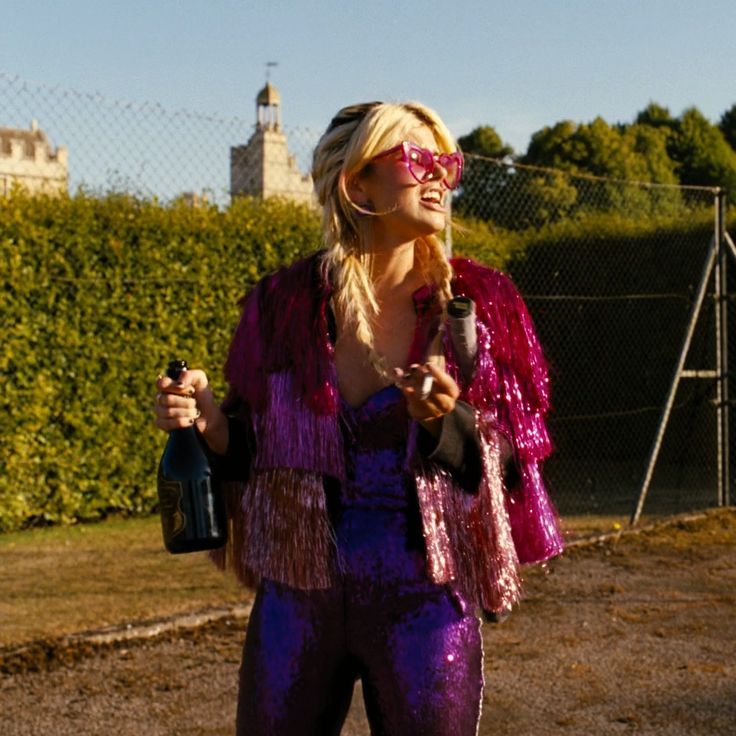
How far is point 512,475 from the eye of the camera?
2.63 m

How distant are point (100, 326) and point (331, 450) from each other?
7372mm

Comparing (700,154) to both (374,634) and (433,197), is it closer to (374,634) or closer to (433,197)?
(433,197)

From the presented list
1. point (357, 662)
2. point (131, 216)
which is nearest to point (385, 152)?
point (357, 662)

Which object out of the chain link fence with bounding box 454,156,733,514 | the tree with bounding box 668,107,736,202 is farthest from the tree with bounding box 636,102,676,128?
the chain link fence with bounding box 454,156,733,514

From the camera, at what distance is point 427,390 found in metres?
2.24

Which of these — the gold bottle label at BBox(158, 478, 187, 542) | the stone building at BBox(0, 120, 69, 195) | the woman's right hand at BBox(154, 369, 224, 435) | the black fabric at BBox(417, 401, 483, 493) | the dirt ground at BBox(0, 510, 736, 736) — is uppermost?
the stone building at BBox(0, 120, 69, 195)

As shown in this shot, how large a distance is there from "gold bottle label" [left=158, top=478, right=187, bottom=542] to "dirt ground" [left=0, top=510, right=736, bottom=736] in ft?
7.32

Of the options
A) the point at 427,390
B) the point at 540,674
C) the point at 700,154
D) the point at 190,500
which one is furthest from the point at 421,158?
the point at 700,154

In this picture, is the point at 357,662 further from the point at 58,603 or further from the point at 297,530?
the point at 58,603

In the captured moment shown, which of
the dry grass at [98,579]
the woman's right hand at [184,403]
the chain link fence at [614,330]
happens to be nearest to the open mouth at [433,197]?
the woman's right hand at [184,403]

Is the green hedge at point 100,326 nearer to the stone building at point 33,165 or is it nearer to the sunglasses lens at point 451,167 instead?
the stone building at point 33,165

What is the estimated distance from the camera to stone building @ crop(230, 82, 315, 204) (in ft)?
27.9

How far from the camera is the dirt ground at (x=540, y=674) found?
15.5ft

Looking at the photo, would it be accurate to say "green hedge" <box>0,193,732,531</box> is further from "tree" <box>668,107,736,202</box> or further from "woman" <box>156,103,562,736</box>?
"tree" <box>668,107,736,202</box>
